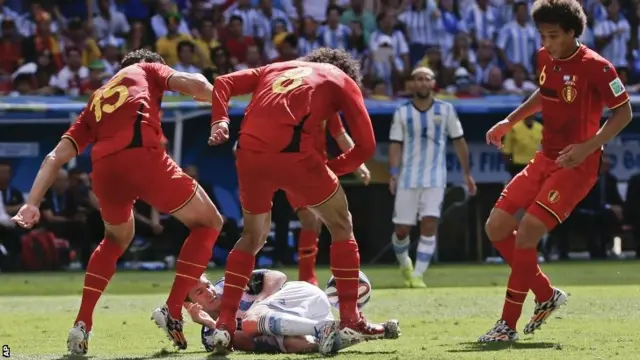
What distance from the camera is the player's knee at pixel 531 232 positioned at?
9.05 m

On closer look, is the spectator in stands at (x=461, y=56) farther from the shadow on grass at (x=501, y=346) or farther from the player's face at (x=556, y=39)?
the shadow on grass at (x=501, y=346)

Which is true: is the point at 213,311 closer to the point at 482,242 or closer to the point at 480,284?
the point at 480,284

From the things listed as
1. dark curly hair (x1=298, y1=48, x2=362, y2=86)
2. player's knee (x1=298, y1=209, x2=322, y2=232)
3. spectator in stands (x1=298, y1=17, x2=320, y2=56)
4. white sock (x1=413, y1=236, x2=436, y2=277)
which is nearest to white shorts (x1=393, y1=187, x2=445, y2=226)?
white sock (x1=413, y1=236, x2=436, y2=277)

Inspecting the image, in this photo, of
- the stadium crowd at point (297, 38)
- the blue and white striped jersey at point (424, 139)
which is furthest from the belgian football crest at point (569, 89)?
the stadium crowd at point (297, 38)

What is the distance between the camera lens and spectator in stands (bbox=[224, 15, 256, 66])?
22156 millimetres

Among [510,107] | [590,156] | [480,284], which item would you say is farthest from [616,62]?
[590,156]

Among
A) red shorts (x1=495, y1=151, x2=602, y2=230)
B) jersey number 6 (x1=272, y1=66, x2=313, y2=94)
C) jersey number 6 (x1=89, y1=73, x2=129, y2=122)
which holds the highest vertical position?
jersey number 6 (x1=272, y1=66, x2=313, y2=94)

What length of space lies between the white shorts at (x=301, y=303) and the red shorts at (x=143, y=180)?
862 mm

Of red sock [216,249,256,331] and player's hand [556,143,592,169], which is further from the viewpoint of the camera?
player's hand [556,143,592,169]

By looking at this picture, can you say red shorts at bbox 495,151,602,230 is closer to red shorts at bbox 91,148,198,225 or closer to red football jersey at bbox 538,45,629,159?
red football jersey at bbox 538,45,629,159

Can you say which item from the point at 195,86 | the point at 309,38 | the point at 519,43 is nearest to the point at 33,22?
the point at 309,38

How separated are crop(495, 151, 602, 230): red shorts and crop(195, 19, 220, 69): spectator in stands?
41.7 feet

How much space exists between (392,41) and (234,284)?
1473 cm

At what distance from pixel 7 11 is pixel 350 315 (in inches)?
622
